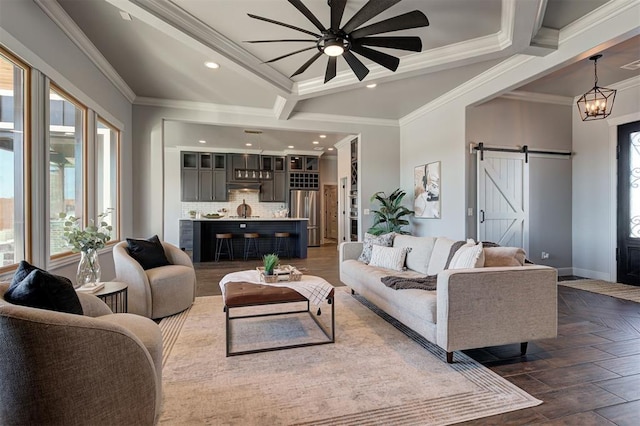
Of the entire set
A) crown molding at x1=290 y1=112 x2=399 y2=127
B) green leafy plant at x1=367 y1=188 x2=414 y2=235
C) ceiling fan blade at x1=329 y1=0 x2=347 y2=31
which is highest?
crown molding at x1=290 y1=112 x2=399 y2=127

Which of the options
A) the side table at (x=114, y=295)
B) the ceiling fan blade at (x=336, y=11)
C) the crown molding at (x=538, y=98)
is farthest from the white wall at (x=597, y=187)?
the side table at (x=114, y=295)

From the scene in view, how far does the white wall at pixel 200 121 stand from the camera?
5414 millimetres

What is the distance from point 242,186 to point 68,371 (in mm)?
8853

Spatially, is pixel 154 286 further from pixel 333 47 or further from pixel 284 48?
pixel 284 48

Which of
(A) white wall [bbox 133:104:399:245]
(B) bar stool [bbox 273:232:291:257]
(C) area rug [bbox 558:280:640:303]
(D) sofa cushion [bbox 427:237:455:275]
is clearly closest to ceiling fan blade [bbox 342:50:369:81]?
(D) sofa cushion [bbox 427:237:455:275]

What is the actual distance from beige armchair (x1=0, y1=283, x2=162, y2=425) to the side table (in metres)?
1.17

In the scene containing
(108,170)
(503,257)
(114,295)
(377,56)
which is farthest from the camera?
(108,170)

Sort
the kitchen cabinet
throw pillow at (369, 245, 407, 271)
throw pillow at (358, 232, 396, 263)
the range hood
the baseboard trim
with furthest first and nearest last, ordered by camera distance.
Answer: the range hood, the kitchen cabinet, the baseboard trim, throw pillow at (358, 232, 396, 263), throw pillow at (369, 245, 407, 271)

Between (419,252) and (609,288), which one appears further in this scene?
(609,288)

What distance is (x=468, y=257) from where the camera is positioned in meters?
2.64

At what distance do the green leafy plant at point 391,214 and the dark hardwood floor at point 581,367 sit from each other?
2.76 metres

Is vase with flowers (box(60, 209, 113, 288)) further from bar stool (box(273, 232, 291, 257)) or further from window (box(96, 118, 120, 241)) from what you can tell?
bar stool (box(273, 232, 291, 257))

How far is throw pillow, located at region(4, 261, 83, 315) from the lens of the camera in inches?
52.7

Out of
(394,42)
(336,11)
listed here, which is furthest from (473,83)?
(336,11)
